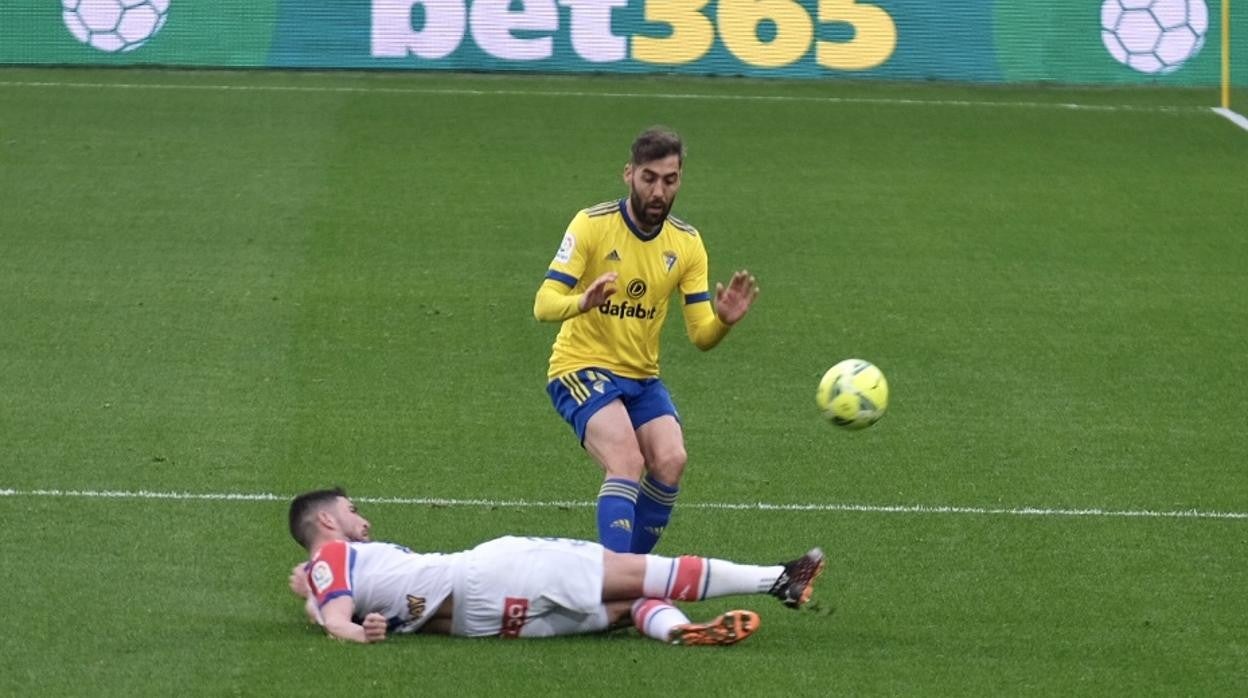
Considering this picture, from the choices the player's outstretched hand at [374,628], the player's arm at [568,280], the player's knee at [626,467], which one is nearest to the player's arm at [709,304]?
the player's arm at [568,280]

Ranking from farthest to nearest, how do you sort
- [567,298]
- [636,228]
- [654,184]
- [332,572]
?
[636,228], [654,184], [567,298], [332,572]

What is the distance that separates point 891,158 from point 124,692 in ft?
42.2

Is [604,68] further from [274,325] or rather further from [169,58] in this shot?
[274,325]

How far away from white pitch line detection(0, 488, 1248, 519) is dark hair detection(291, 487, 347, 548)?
6.69 ft

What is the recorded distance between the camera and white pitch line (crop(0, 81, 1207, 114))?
21328 mm

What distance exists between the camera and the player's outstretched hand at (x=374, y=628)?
8258 mm

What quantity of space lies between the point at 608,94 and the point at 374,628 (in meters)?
13.9

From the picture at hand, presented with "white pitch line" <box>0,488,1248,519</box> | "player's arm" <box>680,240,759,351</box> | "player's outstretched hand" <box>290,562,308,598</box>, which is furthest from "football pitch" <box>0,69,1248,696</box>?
"player's arm" <box>680,240,759,351</box>

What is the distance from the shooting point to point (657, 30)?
22.2 metres

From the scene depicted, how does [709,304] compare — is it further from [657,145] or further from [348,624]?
[348,624]

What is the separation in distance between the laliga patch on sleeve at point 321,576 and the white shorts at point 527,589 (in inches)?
19.0

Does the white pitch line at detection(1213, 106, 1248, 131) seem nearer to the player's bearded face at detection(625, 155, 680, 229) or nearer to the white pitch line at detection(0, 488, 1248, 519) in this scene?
the white pitch line at detection(0, 488, 1248, 519)

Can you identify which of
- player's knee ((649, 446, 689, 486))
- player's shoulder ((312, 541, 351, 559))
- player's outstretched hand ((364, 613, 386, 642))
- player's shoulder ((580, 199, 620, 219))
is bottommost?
player's outstretched hand ((364, 613, 386, 642))

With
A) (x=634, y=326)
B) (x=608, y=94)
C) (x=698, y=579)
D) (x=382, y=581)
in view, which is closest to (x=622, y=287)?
(x=634, y=326)
